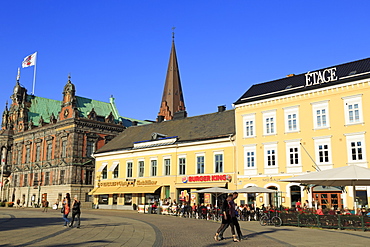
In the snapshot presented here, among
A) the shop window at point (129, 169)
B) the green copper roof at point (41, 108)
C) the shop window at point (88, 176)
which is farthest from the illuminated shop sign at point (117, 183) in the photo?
the green copper roof at point (41, 108)

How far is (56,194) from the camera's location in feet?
196

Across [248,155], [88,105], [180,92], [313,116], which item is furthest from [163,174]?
[180,92]

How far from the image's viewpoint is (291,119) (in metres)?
35.2

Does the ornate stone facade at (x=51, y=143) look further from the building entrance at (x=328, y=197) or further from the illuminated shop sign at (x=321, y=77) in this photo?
the illuminated shop sign at (x=321, y=77)

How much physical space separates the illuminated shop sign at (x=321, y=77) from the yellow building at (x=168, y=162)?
9044mm

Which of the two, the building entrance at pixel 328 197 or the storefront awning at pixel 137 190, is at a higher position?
the storefront awning at pixel 137 190

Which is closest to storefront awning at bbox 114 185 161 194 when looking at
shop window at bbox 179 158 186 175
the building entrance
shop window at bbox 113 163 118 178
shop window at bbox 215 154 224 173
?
shop window at bbox 113 163 118 178

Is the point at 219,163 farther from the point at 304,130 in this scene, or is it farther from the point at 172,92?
the point at 172,92

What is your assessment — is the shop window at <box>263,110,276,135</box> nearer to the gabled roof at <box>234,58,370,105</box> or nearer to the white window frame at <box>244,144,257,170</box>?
the gabled roof at <box>234,58,370,105</box>

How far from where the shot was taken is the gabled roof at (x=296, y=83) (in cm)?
3216

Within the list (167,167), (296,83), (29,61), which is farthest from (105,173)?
(29,61)

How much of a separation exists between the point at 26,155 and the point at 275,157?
4862cm

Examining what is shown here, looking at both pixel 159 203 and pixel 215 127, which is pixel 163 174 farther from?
pixel 215 127

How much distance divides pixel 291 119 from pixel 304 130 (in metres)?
1.63
